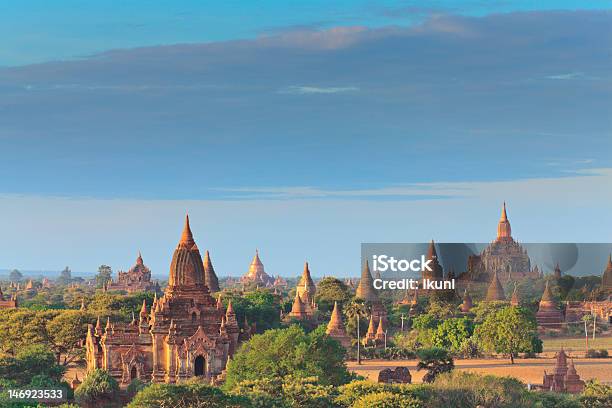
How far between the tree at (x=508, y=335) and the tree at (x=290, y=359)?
3082 cm

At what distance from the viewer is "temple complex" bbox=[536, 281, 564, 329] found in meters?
118

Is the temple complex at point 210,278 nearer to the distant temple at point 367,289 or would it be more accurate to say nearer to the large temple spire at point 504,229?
the distant temple at point 367,289

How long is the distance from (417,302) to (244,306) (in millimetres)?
30804

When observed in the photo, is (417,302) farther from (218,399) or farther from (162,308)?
(218,399)

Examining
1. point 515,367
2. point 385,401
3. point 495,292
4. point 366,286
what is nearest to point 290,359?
point 385,401

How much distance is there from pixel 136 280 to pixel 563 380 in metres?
127

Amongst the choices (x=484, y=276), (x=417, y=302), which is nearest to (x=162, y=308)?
(x=417, y=302)

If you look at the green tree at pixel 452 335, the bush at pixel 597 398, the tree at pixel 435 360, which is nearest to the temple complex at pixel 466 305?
the green tree at pixel 452 335

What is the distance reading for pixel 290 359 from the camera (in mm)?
59125

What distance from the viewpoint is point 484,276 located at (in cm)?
15162

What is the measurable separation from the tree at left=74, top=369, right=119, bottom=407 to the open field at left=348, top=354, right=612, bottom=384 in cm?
1982

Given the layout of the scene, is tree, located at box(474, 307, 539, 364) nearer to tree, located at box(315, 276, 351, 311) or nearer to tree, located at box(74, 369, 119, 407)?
tree, located at box(74, 369, 119, 407)

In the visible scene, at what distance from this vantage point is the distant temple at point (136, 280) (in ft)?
611

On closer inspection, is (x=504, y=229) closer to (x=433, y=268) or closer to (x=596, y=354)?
(x=433, y=268)
